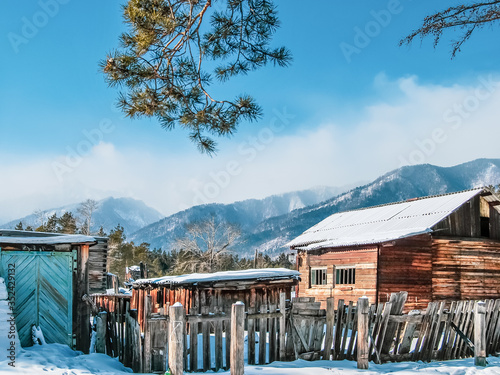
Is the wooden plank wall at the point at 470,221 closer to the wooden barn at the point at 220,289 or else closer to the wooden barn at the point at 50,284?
the wooden barn at the point at 220,289

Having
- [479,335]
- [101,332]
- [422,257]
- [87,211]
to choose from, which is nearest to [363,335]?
[479,335]

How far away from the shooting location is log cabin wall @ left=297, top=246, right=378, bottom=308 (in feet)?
75.8

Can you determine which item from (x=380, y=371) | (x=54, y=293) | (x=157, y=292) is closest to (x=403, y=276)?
(x=157, y=292)

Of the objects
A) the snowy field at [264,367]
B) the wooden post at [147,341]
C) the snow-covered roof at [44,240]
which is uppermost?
the snow-covered roof at [44,240]

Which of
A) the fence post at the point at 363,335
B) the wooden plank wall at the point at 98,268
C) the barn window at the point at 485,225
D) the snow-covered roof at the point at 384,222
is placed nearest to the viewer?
the fence post at the point at 363,335

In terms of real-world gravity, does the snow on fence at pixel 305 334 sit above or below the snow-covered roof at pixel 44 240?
below

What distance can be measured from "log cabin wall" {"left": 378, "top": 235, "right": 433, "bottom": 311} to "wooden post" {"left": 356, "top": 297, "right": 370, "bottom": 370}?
1238 centimetres

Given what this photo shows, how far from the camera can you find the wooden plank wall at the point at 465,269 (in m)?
23.7

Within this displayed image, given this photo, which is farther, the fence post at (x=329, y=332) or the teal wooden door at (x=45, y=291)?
the teal wooden door at (x=45, y=291)

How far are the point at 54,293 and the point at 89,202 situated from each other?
5086 cm

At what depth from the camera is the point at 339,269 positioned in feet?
83.3

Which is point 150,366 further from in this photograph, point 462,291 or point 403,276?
point 462,291

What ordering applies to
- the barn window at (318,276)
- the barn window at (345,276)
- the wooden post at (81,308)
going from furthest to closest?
A: 1. the barn window at (318,276)
2. the barn window at (345,276)
3. the wooden post at (81,308)

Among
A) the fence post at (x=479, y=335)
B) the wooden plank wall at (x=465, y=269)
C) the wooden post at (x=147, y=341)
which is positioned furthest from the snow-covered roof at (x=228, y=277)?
the fence post at (x=479, y=335)
